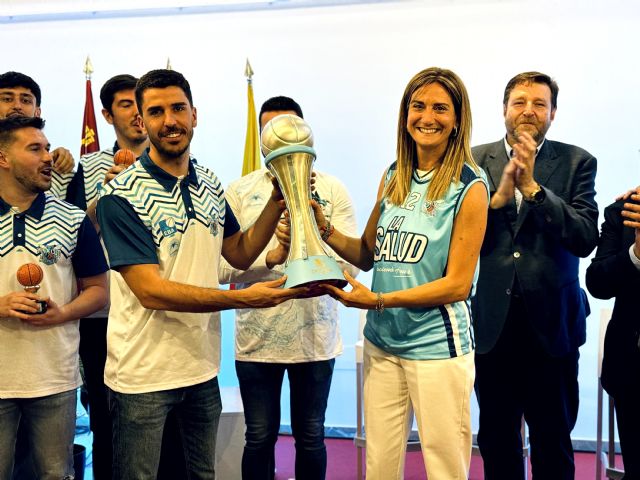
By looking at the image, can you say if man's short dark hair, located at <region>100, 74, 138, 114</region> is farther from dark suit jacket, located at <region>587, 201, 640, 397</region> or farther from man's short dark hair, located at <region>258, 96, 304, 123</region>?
dark suit jacket, located at <region>587, 201, 640, 397</region>

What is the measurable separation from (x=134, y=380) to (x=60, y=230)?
70 centimetres

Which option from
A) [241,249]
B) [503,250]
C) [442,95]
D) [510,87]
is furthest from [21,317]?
[510,87]

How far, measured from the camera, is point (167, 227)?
2.32 m

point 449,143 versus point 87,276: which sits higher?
point 449,143

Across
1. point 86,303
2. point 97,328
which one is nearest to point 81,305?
point 86,303

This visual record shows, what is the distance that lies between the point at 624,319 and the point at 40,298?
2047 mm

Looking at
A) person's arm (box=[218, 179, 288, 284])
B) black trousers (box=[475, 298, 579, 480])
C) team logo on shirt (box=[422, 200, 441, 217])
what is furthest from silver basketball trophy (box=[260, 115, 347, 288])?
black trousers (box=[475, 298, 579, 480])

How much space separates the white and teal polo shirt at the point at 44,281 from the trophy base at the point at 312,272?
3.25ft

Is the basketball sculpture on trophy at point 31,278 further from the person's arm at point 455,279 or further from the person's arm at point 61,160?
the person's arm at point 455,279

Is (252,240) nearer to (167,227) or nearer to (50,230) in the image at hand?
(167,227)

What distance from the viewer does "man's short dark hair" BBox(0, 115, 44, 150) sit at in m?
2.76

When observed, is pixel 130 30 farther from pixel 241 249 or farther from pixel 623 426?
pixel 623 426

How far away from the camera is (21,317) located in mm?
2523

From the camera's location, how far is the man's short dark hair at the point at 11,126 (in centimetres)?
276
